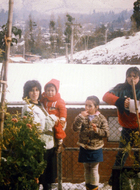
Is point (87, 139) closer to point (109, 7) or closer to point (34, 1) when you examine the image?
point (109, 7)

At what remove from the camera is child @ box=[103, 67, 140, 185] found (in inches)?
115

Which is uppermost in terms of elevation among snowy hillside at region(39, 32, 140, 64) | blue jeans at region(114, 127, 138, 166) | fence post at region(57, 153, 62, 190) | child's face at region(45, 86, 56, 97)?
snowy hillside at region(39, 32, 140, 64)

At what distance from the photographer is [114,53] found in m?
3.10

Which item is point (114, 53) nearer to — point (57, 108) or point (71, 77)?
point (71, 77)

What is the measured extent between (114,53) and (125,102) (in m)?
0.70

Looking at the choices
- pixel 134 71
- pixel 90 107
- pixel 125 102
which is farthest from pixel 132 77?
pixel 90 107

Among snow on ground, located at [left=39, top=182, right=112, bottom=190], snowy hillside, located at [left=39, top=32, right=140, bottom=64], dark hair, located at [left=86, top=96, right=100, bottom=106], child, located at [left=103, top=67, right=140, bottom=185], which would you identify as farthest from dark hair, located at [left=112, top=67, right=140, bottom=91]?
snow on ground, located at [left=39, top=182, right=112, bottom=190]

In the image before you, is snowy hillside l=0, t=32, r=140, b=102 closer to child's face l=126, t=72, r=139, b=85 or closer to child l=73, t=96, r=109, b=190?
child's face l=126, t=72, r=139, b=85

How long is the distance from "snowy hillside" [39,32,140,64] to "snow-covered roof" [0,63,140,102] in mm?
88

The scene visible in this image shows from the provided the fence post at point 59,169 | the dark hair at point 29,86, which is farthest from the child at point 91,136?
the dark hair at point 29,86

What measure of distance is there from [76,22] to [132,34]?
2.61 ft

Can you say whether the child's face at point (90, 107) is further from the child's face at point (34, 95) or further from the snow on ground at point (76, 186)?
the snow on ground at point (76, 186)

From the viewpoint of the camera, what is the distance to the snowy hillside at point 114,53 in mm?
3047

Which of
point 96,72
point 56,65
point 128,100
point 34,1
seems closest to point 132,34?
point 96,72
